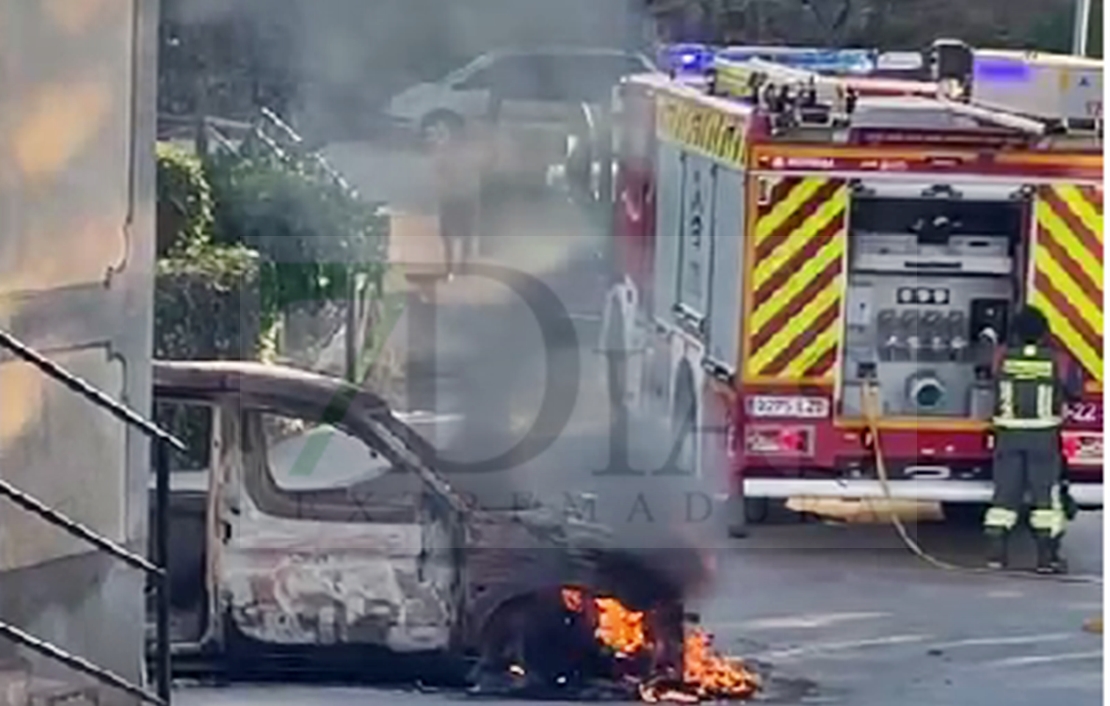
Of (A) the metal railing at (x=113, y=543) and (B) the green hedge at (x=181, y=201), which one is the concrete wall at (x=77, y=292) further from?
(B) the green hedge at (x=181, y=201)

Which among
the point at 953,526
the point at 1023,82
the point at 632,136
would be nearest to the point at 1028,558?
the point at 953,526

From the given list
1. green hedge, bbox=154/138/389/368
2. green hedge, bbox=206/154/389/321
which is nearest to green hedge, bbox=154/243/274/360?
green hedge, bbox=154/138/389/368

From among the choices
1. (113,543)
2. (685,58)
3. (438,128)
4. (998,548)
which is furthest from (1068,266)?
(113,543)

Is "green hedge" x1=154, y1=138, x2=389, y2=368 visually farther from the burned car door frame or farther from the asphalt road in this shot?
the burned car door frame

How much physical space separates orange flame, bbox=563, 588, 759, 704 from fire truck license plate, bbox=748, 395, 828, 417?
2150 millimetres

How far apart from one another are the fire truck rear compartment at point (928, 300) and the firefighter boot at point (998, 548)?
0.51 metres

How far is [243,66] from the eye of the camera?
12.9 metres

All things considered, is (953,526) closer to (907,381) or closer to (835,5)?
(907,381)

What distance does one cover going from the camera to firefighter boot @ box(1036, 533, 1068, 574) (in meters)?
10.6

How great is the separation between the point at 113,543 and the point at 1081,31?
6.36m

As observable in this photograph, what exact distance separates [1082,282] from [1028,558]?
1222 millimetres

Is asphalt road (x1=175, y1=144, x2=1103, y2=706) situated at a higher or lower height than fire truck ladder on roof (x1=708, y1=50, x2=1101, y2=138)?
lower

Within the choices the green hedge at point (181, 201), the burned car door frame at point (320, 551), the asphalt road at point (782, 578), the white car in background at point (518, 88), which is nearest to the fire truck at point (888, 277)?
the asphalt road at point (782, 578)

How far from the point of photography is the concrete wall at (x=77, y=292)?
6516mm
